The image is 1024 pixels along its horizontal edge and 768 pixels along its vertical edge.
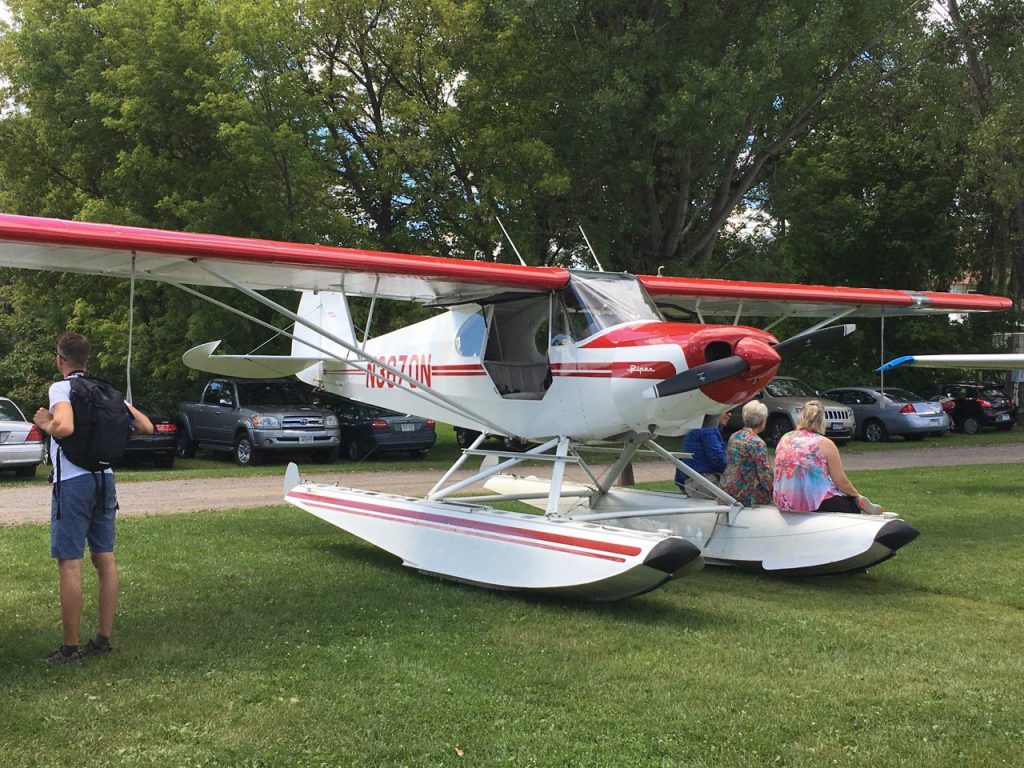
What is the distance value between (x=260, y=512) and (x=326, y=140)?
493 inches

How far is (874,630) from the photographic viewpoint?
6.30 m

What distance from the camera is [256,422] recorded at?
18.5 meters

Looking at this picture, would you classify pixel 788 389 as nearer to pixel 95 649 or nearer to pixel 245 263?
pixel 245 263

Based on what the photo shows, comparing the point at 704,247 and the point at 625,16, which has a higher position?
the point at 625,16

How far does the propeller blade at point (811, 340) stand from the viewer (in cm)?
809

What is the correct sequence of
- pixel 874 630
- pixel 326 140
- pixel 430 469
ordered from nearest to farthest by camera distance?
pixel 874 630 → pixel 430 469 → pixel 326 140

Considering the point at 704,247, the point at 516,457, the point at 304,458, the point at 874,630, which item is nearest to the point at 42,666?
the point at 516,457

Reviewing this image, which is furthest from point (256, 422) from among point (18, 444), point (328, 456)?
point (18, 444)

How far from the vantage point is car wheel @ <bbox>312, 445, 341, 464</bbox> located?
19462mm

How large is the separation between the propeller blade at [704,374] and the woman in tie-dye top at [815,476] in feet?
4.94

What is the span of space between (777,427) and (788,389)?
1.72 metres

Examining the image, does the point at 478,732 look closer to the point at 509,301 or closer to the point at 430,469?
the point at 509,301

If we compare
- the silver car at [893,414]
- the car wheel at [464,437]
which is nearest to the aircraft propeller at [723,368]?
the car wheel at [464,437]

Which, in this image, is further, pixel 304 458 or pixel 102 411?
pixel 304 458
